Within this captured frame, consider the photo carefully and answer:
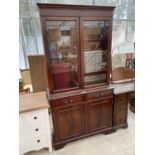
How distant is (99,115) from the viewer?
7.36 ft

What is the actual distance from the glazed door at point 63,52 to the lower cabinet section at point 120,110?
0.73 metres

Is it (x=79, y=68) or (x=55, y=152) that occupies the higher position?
(x=79, y=68)

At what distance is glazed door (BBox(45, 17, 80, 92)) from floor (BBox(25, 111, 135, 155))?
89cm

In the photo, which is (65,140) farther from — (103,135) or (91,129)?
(103,135)

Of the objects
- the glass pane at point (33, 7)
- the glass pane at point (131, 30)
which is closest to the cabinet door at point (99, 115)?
the glass pane at point (131, 30)

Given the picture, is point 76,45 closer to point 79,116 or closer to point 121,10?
point 79,116

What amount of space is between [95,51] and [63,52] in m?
0.51

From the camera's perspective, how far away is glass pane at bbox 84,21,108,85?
2068 mm

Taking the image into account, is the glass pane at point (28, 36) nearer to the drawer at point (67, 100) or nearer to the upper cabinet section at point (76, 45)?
the upper cabinet section at point (76, 45)

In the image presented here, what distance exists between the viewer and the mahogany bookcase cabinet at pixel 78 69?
1828 mm

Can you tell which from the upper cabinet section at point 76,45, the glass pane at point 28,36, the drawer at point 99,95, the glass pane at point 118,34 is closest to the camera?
the upper cabinet section at point 76,45

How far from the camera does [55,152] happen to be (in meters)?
2.08
